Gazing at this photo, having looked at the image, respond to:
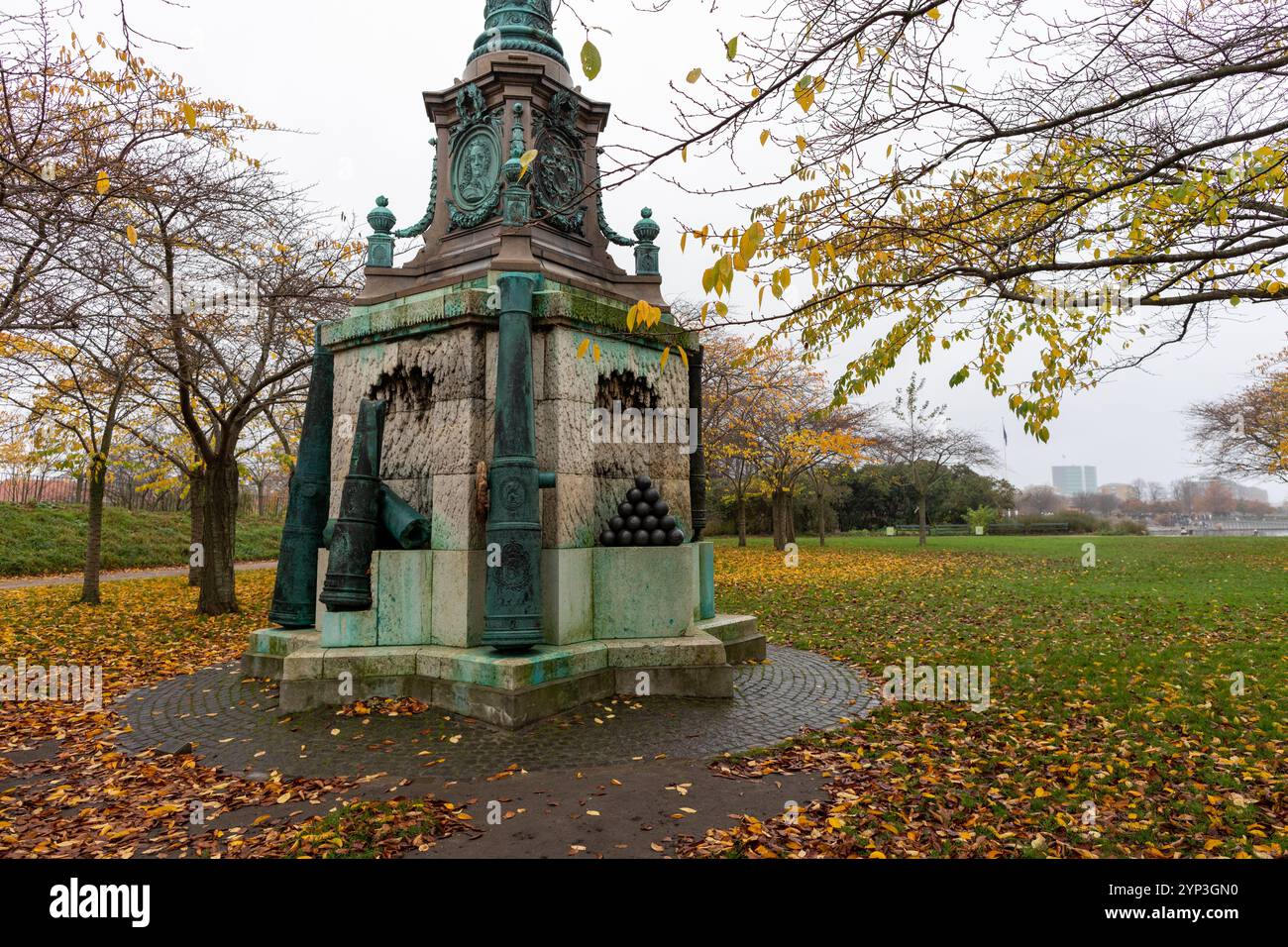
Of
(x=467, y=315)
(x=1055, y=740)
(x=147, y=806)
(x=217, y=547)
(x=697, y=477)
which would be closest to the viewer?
(x=147, y=806)

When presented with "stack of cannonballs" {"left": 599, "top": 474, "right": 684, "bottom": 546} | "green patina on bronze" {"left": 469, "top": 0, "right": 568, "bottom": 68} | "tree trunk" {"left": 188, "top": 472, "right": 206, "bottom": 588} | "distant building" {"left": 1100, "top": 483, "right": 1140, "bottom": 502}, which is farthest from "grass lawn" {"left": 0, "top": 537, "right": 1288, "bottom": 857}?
"distant building" {"left": 1100, "top": 483, "right": 1140, "bottom": 502}

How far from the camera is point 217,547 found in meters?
14.5

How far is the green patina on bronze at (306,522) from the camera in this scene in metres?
8.46

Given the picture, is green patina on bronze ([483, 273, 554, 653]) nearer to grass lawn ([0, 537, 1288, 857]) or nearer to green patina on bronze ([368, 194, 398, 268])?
grass lawn ([0, 537, 1288, 857])

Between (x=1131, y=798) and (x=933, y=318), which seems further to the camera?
(x=933, y=318)

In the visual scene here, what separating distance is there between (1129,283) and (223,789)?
9104mm

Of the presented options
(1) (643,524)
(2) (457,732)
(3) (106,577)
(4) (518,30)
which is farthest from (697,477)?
(3) (106,577)

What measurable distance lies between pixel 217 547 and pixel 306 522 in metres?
7.66

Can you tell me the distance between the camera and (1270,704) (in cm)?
673

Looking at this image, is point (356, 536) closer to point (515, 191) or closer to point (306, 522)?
point (306, 522)

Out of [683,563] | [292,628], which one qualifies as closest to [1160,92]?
[683,563]

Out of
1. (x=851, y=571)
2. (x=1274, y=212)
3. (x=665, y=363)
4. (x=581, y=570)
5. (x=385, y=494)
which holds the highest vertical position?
(x=1274, y=212)

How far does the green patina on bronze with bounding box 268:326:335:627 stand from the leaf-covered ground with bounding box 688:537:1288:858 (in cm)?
577
